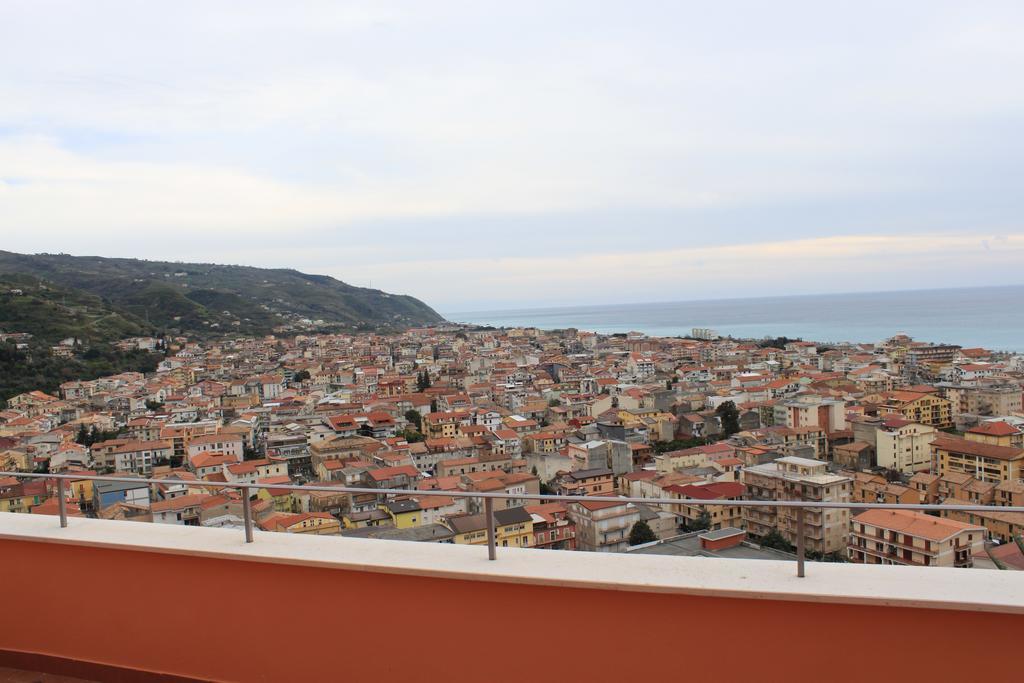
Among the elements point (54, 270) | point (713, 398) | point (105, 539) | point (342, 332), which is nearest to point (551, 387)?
point (713, 398)

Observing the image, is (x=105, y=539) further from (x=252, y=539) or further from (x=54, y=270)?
(x=54, y=270)

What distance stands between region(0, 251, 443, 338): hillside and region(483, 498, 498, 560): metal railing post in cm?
3527

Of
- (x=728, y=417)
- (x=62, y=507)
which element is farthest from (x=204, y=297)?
(x=62, y=507)

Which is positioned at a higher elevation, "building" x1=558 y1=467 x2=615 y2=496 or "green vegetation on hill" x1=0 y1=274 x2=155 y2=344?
"green vegetation on hill" x1=0 y1=274 x2=155 y2=344

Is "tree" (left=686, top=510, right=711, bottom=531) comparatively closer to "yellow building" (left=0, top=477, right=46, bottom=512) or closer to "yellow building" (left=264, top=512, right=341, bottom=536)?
"yellow building" (left=264, top=512, right=341, bottom=536)

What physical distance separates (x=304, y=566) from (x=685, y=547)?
0.77 metres

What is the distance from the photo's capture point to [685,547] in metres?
1.40

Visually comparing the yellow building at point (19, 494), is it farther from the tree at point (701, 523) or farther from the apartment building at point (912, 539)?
the apartment building at point (912, 539)

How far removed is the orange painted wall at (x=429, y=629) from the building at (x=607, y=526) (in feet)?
0.59

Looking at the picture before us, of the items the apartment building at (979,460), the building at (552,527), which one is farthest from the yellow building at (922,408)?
the building at (552,527)

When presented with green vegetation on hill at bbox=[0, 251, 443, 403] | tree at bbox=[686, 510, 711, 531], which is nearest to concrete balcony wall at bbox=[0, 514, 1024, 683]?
tree at bbox=[686, 510, 711, 531]

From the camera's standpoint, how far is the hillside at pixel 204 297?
45531 millimetres

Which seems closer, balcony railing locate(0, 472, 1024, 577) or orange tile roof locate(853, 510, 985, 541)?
balcony railing locate(0, 472, 1024, 577)

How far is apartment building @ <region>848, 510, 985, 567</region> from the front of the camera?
123cm
